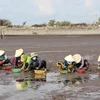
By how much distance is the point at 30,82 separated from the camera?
15812 millimetres

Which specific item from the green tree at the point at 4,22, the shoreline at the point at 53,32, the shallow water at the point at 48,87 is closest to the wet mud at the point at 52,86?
the shallow water at the point at 48,87

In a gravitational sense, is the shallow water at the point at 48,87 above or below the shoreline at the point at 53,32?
above

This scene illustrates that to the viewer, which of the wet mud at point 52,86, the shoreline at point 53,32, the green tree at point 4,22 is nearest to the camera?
the wet mud at point 52,86

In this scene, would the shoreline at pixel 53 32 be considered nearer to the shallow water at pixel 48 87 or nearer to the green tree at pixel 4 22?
the green tree at pixel 4 22

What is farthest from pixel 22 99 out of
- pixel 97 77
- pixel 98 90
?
pixel 97 77

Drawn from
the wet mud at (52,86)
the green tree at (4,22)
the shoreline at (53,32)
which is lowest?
the shoreline at (53,32)

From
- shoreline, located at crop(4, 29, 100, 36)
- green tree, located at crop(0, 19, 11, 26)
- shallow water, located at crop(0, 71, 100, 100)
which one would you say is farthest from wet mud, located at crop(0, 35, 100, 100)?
green tree, located at crop(0, 19, 11, 26)

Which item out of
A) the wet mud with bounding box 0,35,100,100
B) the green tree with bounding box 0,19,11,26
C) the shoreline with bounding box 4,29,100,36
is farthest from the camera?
the green tree with bounding box 0,19,11,26

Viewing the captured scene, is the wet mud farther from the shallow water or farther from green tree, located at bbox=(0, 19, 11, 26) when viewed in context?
green tree, located at bbox=(0, 19, 11, 26)

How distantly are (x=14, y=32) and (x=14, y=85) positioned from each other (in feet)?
143

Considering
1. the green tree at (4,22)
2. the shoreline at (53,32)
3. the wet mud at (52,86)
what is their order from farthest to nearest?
the green tree at (4,22)
the shoreline at (53,32)
the wet mud at (52,86)

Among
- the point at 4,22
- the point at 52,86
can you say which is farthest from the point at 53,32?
the point at 52,86

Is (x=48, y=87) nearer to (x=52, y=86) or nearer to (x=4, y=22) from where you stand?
(x=52, y=86)

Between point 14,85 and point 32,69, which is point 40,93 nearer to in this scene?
point 14,85
